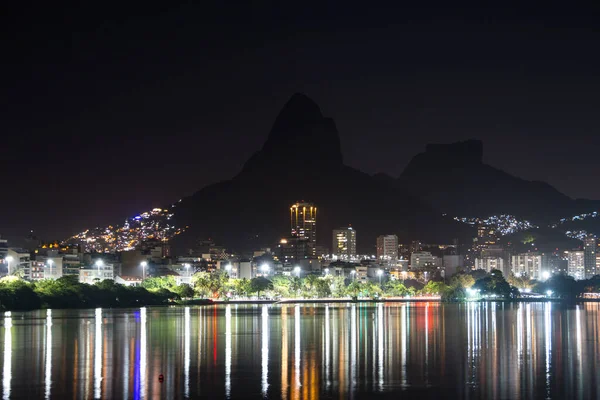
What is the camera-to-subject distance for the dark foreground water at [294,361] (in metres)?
28.4

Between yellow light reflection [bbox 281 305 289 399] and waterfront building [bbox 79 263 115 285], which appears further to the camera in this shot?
waterfront building [bbox 79 263 115 285]

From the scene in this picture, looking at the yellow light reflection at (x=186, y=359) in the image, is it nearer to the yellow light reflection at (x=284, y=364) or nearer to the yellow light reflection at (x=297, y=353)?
the yellow light reflection at (x=284, y=364)

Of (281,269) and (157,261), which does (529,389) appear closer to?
(157,261)

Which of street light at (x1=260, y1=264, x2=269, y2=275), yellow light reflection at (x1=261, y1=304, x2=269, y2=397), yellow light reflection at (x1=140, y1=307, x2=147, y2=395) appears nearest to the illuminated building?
street light at (x1=260, y1=264, x2=269, y2=275)

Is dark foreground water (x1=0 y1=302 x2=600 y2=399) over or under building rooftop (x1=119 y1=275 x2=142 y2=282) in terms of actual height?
under

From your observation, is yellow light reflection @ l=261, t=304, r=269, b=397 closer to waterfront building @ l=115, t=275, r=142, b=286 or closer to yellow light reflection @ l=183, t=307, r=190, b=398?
yellow light reflection @ l=183, t=307, r=190, b=398

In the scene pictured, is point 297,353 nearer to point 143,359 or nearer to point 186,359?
point 186,359

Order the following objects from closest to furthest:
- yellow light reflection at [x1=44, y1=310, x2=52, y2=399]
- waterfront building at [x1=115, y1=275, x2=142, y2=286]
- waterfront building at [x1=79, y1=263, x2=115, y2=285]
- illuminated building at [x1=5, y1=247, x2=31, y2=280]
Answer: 1. yellow light reflection at [x1=44, y1=310, x2=52, y2=399]
2. illuminated building at [x1=5, y1=247, x2=31, y2=280]
3. waterfront building at [x1=115, y1=275, x2=142, y2=286]
4. waterfront building at [x1=79, y1=263, x2=115, y2=285]

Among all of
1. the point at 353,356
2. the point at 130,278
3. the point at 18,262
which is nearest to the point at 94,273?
the point at 130,278

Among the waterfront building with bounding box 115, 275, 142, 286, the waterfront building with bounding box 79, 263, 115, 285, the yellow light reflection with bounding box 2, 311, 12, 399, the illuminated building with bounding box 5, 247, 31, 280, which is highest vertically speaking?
the illuminated building with bounding box 5, 247, 31, 280

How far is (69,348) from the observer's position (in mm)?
40656

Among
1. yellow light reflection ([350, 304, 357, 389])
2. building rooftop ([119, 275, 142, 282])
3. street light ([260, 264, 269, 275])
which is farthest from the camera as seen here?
street light ([260, 264, 269, 275])

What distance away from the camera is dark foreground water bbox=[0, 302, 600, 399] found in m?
28.4

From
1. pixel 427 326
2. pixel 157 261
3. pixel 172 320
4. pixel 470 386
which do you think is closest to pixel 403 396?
pixel 470 386
